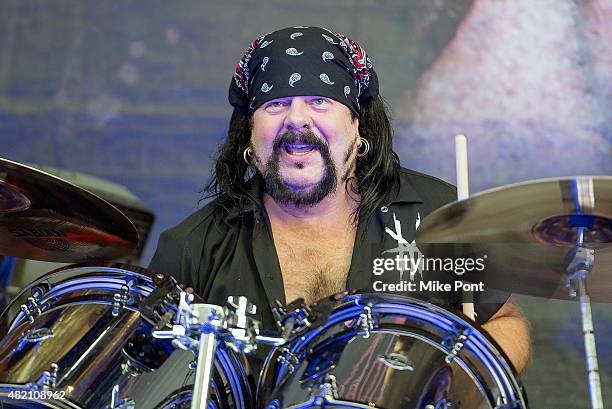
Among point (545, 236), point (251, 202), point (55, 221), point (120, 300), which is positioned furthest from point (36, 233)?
point (545, 236)

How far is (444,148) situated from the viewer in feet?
9.39

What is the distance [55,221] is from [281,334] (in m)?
0.59

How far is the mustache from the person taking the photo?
221 centimetres

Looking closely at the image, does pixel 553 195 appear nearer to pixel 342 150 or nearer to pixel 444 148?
pixel 342 150

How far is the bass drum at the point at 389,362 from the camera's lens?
147 cm

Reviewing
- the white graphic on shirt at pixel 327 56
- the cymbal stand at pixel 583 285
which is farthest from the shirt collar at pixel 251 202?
the cymbal stand at pixel 583 285

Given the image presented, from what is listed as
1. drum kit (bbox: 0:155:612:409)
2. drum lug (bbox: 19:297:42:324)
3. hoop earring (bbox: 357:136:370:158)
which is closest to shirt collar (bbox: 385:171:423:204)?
hoop earring (bbox: 357:136:370:158)

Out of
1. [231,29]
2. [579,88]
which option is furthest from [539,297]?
[231,29]

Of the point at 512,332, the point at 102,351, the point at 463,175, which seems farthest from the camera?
the point at 512,332

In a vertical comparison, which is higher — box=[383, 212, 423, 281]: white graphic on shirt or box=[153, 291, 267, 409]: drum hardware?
box=[383, 212, 423, 281]: white graphic on shirt

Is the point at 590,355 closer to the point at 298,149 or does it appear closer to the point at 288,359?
the point at 288,359

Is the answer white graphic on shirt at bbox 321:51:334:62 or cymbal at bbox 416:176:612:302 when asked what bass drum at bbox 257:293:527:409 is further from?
white graphic on shirt at bbox 321:51:334:62

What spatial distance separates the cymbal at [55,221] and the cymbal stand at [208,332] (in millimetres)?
394

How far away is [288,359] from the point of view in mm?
1585
